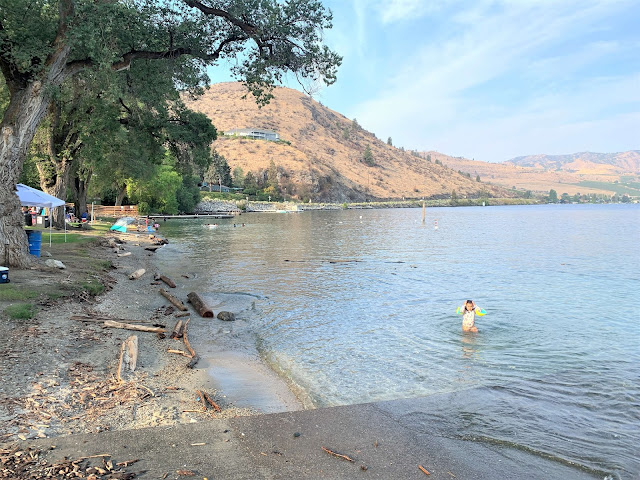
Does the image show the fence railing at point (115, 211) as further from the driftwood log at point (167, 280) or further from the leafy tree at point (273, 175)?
the leafy tree at point (273, 175)

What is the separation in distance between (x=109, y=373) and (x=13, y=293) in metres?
5.10

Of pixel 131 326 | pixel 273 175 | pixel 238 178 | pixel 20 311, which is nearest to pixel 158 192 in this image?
pixel 131 326

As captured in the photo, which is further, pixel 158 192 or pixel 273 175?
pixel 273 175

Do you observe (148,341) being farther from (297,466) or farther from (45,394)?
(297,466)

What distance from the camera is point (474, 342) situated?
40.2 feet

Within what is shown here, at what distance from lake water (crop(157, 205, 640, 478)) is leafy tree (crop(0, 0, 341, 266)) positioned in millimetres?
8313

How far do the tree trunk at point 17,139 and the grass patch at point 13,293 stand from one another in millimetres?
2639

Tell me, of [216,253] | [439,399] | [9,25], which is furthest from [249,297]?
[216,253]

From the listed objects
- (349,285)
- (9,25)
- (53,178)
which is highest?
(9,25)

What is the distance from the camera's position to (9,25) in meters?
14.5

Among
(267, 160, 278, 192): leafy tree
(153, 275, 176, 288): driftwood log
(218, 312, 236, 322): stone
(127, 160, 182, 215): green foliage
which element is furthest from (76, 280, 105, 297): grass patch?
(267, 160, 278, 192): leafy tree

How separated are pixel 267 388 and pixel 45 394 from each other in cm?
359

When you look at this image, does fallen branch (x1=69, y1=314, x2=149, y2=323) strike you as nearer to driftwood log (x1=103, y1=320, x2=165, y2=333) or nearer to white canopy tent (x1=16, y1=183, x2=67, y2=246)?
driftwood log (x1=103, y1=320, x2=165, y2=333)

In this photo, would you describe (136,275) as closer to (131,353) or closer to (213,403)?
(131,353)
